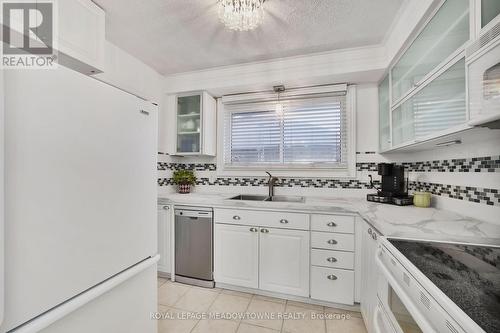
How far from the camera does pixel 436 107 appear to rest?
125 centimetres

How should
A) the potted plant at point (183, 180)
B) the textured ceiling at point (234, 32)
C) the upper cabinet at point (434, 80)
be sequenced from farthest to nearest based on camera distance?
the potted plant at point (183, 180)
the textured ceiling at point (234, 32)
the upper cabinet at point (434, 80)

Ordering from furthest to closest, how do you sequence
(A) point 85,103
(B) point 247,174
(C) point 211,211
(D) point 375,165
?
(B) point 247,174 < (D) point 375,165 < (C) point 211,211 < (A) point 85,103

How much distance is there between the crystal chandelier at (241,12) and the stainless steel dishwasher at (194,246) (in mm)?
1642

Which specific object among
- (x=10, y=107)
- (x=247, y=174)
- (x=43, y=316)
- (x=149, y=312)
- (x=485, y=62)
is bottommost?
(x=149, y=312)

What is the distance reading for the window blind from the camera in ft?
8.17

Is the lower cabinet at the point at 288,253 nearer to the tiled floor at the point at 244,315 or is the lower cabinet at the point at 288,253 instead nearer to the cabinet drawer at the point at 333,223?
the cabinet drawer at the point at 333,223

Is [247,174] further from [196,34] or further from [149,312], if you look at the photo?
[149,312]

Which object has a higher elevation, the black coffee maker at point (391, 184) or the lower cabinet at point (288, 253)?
the black coffee maker at point (391, 184)

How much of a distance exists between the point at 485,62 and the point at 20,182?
66.1 inches

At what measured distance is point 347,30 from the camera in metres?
1.85

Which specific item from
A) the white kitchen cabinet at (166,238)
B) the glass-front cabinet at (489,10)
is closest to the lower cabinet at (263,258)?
the white kitchen cabinet at (166,238)

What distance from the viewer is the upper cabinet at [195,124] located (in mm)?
2668

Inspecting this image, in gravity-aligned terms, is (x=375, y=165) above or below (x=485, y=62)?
below

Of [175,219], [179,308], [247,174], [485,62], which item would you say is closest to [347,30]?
[485,62]
